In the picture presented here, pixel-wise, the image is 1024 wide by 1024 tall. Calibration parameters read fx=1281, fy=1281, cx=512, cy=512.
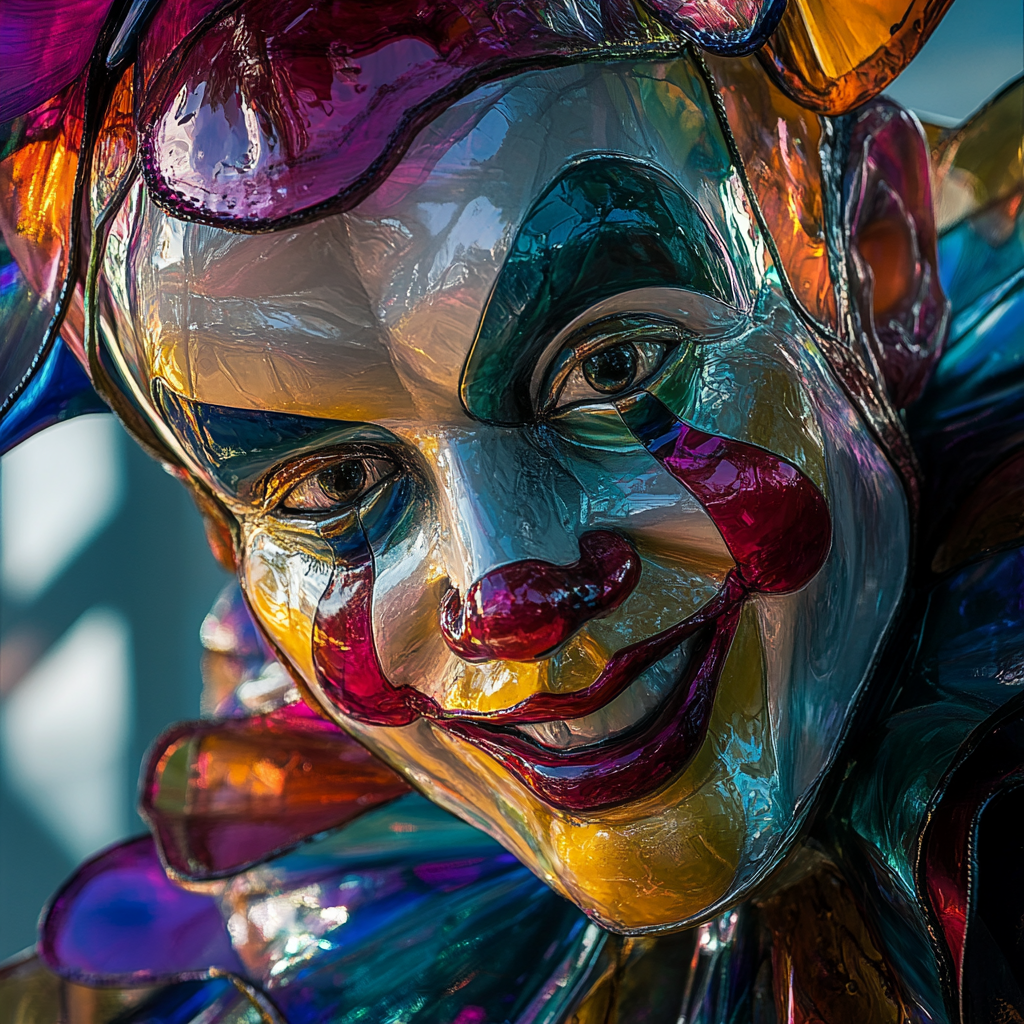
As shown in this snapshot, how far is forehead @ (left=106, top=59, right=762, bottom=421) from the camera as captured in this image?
0.44 meters

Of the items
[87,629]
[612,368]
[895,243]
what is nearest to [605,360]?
[612,368]

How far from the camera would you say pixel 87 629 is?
4.66 ft

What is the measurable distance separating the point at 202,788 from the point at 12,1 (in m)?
0.47

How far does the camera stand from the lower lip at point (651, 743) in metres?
0.49

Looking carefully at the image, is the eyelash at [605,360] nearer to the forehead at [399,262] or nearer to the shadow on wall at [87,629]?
the forehead at [399,262]

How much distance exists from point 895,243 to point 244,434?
33cm

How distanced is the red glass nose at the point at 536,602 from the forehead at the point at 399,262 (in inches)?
2.6

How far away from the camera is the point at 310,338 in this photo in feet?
1.47

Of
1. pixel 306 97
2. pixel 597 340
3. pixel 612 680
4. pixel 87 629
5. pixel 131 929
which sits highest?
pixel 306 97

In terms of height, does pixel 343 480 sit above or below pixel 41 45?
below

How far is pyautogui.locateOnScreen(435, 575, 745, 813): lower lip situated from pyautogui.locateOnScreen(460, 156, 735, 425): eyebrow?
0.11 m

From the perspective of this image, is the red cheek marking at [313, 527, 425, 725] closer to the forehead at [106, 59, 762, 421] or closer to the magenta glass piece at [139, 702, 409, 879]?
the forehead at [106, 59, 762, 421]

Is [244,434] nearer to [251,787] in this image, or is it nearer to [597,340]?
[597,340]

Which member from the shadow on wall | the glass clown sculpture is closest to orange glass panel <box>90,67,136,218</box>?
the glass clown sculpture
